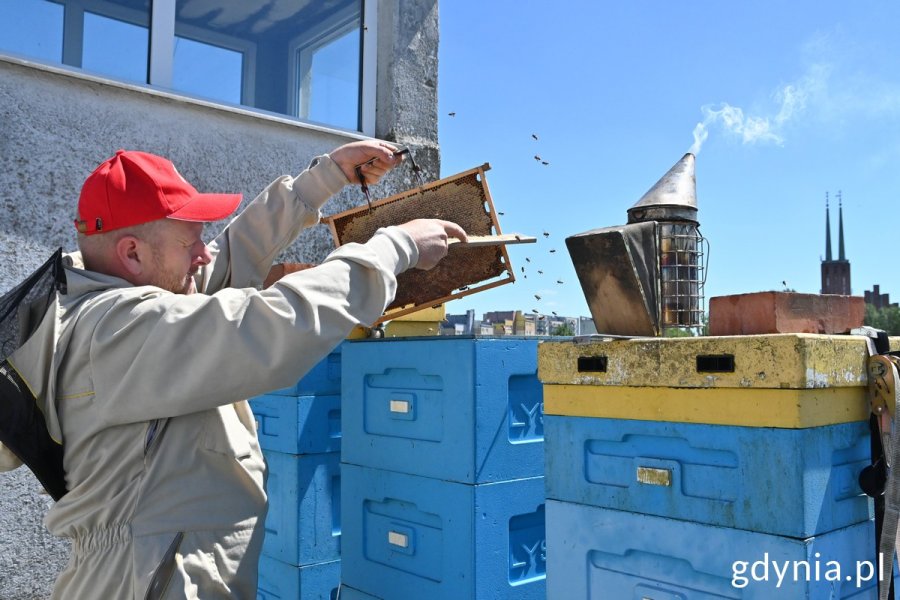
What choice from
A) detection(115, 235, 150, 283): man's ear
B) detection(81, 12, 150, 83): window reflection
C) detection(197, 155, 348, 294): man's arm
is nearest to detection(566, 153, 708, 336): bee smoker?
detection(197, 155, 348, 294): man's arm

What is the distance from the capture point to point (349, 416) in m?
2.36

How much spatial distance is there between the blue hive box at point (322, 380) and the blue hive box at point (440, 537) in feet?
1.02

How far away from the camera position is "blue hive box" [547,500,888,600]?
1.31 metres

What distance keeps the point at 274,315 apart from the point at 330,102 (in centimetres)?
311

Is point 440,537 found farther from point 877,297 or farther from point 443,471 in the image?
point 877,297

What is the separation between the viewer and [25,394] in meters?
1.45

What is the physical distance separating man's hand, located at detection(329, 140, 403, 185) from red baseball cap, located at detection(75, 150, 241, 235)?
0.55m

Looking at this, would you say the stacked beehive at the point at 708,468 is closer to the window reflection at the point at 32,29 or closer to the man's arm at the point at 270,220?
the man's arm at the point at 270,220

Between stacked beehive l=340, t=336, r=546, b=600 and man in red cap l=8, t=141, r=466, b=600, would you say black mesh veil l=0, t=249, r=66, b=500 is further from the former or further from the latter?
stacked beehive l=340, t=336, r=546, b=600

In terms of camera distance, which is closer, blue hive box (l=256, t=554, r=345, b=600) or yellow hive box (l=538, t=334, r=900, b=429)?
yellow hive box (l=538, t=334, r=900, b=429)

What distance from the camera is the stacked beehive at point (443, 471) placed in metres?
1.99

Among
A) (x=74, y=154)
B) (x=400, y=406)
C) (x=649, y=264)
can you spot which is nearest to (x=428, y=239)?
(x=649, y=264)

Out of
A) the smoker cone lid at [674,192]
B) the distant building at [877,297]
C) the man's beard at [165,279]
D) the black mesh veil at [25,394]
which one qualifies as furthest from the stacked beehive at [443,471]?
the distant building at [877,297]

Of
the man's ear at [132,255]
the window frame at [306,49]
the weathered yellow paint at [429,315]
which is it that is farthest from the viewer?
the window frame at [306,49]
